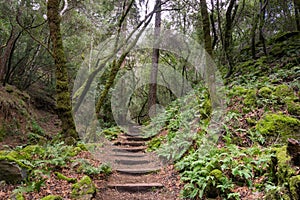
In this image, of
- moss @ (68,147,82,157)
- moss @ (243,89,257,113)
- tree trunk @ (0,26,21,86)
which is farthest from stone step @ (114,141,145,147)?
tree trunk @ (0,26,21,86)

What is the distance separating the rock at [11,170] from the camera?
13.9 feet

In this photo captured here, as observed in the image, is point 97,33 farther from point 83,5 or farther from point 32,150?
point 32,150

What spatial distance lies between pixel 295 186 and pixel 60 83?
20.0ft

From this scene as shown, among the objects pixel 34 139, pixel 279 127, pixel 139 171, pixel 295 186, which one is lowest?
pixel 139 171

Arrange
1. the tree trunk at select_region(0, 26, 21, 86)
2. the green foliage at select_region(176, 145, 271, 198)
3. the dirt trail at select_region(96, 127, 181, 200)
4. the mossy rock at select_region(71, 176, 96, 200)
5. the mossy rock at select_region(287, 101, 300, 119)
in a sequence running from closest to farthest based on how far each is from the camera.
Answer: the green foliage at select_region(176, 145, 271, 198) < the mossy rock at select_region(71, 176, 96, 200) < the dirt trail at select_region(96, 127, 181, 200) < the mossy rock at select_region(287, 101, 300, 119) < the tree trunk at select_region(0, 26, 21, 86)

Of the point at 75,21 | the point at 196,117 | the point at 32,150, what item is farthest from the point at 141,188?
the point at 75,21

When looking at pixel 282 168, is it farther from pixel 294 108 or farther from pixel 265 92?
pixel 265 92

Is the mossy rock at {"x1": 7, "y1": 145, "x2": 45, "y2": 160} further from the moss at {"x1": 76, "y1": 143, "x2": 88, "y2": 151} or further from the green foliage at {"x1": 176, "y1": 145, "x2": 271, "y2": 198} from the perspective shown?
the green foliage at {"x1": 176, "y1": 145, "x2": 271, "y2": 198}

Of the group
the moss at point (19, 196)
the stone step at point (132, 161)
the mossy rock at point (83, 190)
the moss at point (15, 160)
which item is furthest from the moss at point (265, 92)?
the moss at point (19, 196)

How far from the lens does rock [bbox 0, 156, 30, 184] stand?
4223 mm

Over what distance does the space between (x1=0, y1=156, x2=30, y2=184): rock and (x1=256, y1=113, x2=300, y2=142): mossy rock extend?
202 inches

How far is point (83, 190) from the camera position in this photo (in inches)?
185

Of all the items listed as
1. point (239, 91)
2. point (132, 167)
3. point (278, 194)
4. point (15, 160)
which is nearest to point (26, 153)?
point (15, 160)

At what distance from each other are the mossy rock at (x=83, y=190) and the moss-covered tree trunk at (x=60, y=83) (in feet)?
7.64
